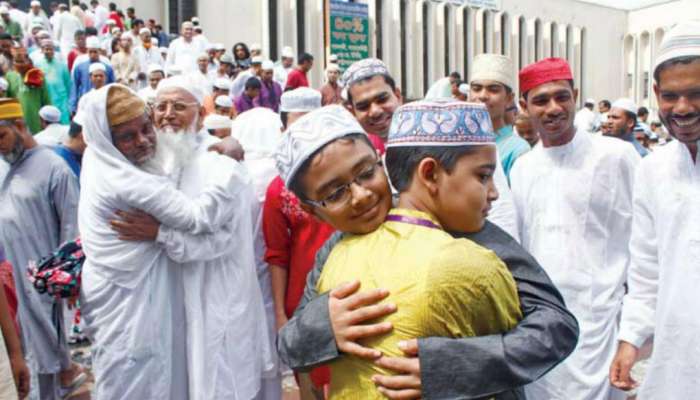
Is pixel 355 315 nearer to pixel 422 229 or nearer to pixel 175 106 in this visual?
pixel 422 229

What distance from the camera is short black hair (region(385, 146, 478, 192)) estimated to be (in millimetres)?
1406

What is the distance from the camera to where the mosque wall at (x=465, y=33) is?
23562mm

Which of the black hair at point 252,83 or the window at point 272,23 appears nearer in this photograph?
the black hair at point 252,83

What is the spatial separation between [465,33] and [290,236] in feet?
111

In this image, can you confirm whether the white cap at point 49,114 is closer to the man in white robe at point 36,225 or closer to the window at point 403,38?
the man in white robe at point 36,225

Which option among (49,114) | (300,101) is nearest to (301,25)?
(49,114)

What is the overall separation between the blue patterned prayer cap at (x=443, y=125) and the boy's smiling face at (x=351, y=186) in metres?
0.09

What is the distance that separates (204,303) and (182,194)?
1.65 ft

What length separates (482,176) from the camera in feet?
4.68

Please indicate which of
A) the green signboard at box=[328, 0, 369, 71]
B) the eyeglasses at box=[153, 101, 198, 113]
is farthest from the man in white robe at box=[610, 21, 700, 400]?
the green signboard at box=[328, 0, 369, 71]

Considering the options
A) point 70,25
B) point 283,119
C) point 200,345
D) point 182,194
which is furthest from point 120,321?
point 70,25

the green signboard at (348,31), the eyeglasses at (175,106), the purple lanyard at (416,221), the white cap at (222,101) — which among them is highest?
the green signboard at (348,31)

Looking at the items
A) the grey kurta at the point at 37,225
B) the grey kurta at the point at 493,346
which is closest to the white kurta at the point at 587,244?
the grey kurta at the point at 493,346

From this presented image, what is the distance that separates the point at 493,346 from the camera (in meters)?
1.30
